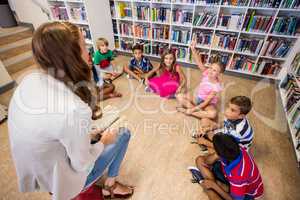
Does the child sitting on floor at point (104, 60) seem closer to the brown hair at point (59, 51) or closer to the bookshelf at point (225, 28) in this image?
the bookshelf at point (225, 28)

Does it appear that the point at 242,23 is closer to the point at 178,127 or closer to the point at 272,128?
the point at 272,128

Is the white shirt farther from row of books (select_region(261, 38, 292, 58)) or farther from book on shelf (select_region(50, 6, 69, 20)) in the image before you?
book on shelf (select_region(50, 6, 69, 20))

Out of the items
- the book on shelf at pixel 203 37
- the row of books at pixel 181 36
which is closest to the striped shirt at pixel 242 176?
the book on shelf at pixel 203 37

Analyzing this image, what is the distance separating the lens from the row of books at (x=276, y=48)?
2.36m

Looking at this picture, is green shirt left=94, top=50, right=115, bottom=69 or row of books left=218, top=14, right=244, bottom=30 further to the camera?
green shirt left=94, top=50, right=115, bottom=69

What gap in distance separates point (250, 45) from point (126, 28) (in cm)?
214

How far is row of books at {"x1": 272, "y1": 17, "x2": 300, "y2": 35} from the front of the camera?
220 cm

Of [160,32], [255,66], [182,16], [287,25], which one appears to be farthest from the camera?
[160,32]

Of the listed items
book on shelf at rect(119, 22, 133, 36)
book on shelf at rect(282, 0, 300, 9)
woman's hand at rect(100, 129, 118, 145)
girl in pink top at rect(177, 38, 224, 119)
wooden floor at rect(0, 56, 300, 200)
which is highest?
book on shelf at rect(282, 0, 300, 9)

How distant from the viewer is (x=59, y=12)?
3.21 meters

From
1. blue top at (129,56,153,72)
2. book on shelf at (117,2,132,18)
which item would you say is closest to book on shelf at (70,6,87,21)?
book on shelf at (117,2,132,18)

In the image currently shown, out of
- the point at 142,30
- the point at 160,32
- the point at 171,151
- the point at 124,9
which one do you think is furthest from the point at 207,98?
the point at 124,9

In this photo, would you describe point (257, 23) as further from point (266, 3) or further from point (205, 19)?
point (205, 19)

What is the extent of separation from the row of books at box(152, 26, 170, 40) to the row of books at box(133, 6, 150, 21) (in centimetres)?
24
